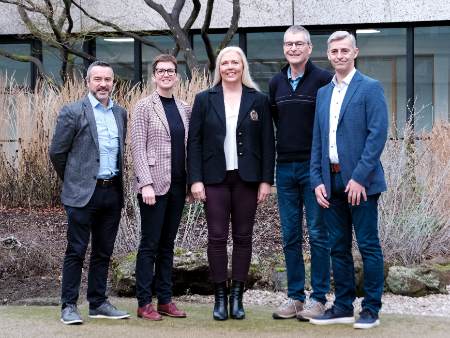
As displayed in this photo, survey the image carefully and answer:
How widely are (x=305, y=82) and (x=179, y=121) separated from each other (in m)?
0.88

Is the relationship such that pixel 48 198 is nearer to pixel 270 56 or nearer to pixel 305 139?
pixel 270 56

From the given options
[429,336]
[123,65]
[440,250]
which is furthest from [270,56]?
[429,336]

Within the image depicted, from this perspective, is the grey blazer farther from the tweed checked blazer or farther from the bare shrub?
the bare shrub

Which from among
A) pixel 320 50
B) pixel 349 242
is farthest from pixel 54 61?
pixel 349 242

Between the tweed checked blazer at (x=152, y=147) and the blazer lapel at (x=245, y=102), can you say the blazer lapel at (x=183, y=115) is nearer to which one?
the tweed checked blazer at (x=152, y=147)

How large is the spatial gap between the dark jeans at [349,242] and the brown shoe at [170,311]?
3.62 ft

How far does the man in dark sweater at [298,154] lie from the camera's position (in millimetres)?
5664

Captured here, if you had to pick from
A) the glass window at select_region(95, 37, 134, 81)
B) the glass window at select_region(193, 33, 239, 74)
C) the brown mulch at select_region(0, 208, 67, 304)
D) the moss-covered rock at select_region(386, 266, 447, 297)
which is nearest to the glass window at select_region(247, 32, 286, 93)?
the glass window at select_region(193, 33, 239, 74)

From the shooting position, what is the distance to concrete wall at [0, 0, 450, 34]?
14.0 metres

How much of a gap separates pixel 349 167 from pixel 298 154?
0.46 m

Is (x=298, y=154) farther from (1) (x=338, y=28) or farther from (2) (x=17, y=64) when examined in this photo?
(2) (x=17, y=64)

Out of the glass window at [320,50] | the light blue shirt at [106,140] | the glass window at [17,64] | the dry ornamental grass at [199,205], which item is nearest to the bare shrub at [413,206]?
the dry ornamental grass at [199,205]

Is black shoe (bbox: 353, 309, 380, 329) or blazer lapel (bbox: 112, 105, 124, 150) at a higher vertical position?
blazer lapel (bbox: 112, 105, 124, 150)

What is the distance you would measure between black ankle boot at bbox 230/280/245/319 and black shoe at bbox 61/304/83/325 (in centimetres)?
101
